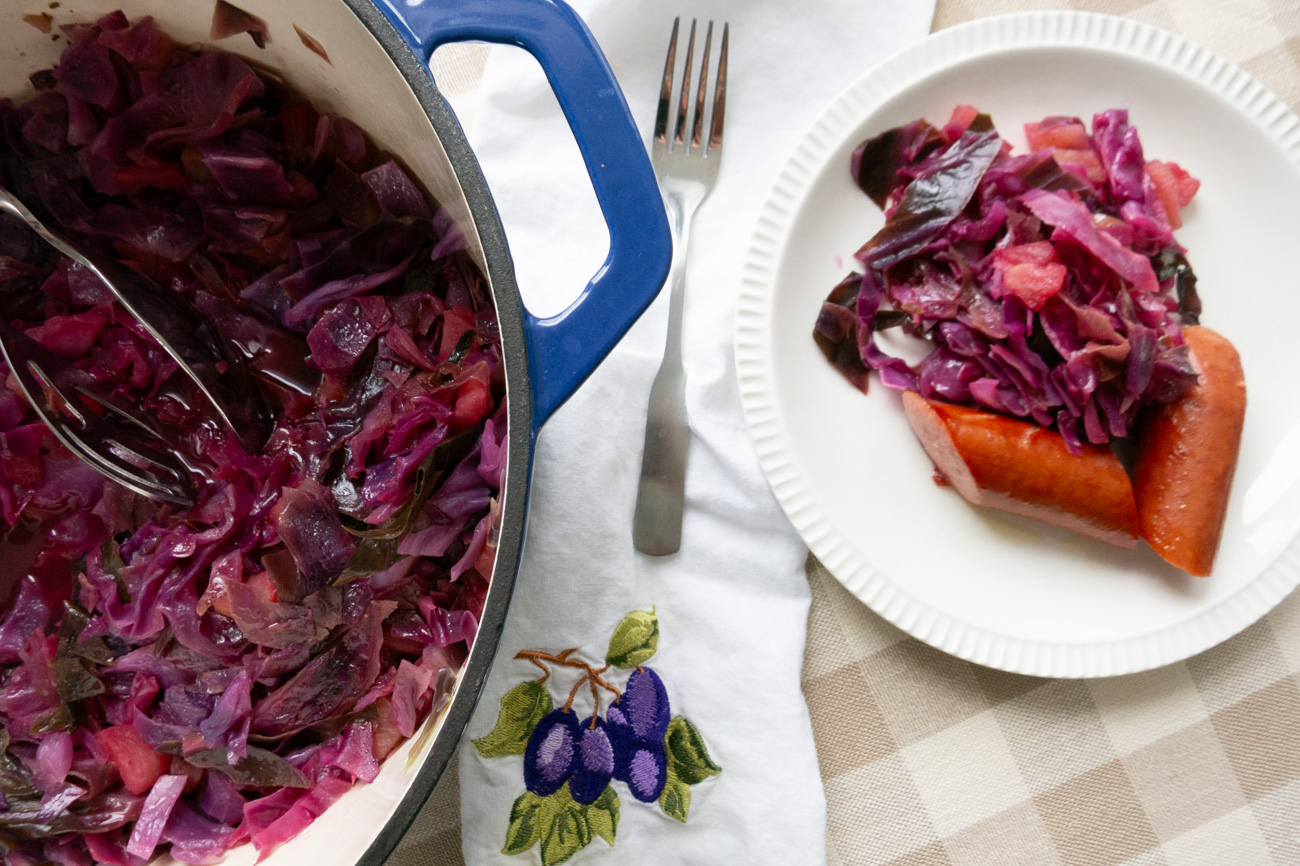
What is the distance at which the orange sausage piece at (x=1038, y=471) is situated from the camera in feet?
3.27

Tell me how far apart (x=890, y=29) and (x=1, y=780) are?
148 centimetres

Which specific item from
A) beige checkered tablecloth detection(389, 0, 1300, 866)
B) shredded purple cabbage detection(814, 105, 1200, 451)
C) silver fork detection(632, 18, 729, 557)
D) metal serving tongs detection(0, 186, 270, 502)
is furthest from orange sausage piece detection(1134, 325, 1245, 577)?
metal serving tongs detection(0, 186, 270, 502)

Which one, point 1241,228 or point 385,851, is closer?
point 385,851

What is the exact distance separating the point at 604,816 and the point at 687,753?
0.14 m

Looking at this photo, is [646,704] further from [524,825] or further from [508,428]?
[508,428]

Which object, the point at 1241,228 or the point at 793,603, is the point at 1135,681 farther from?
the point at 1241,228

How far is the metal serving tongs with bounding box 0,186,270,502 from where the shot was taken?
37.1 inches

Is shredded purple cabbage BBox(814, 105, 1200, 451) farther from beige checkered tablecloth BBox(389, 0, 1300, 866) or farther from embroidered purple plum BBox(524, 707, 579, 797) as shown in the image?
embroidered purple plum BBox(524, 707, 579, 797)

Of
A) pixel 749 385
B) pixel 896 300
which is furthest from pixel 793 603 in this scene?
pixel 896 300

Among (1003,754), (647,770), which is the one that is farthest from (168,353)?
(1003,754)

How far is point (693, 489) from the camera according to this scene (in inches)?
43.4

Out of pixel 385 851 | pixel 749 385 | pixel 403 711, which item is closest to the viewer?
pixel 385 851

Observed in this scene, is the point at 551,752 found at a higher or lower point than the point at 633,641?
lower

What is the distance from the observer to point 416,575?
884mm
